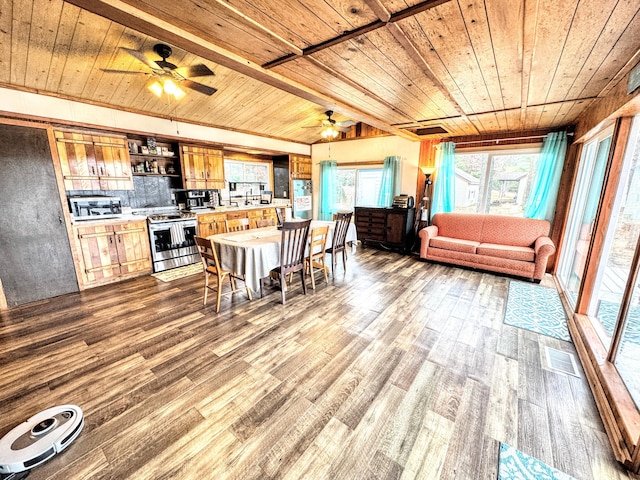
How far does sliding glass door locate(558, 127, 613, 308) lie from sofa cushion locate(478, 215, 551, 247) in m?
0.35

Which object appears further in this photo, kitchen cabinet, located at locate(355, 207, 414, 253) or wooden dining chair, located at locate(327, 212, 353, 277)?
kitchen cabinet, located at locate(355, 207, 414, 253)

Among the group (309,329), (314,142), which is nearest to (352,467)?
(309,329)

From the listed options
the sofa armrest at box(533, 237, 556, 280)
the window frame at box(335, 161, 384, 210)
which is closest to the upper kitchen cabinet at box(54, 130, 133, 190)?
the window frame at box(335, 161, 384, 210)

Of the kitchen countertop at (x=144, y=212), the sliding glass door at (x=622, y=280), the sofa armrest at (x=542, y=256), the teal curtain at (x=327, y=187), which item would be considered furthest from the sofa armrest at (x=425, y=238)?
the kitchen countertop at (x=144, y=212)

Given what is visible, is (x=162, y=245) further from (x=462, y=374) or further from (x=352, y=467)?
(x=462, y=374)

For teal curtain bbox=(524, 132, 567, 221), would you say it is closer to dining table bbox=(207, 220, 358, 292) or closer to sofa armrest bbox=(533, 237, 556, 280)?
sofa armrest bbox=(533, 237, 556, 280)

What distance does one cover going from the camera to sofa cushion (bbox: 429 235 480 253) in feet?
14.3

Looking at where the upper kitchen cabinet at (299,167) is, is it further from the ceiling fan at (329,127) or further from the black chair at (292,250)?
the black chair at (292,250)

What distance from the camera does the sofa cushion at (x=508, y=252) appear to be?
390cm

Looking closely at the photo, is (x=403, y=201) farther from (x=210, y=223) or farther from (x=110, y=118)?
(x=110, y=118)

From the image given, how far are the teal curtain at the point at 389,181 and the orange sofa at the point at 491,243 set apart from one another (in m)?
1.15

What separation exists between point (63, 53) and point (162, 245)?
8.55 feet

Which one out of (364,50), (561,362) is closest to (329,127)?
(364,50)

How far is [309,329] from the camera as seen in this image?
2.57 metres
